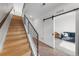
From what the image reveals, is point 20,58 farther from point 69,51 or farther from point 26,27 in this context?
point 69,51

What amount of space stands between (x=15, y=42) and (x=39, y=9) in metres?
0.84

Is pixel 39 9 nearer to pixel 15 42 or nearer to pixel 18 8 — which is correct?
pixel 18 8

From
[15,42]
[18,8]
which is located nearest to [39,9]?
[18,8]

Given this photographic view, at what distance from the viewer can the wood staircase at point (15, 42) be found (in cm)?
174

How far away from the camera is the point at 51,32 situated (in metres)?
1.86

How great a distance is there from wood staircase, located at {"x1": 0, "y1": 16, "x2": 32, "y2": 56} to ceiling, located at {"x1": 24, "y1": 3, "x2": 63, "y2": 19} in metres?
0.27

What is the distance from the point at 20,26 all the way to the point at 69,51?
1124 millimetres

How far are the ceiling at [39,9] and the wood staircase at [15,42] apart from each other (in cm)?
27

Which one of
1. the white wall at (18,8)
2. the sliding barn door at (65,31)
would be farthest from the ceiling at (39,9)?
the sliding barn door at (65,31)

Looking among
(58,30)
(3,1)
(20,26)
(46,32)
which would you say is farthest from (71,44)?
(3,1)

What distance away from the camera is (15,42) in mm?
1975

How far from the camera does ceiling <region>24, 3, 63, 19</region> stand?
1785 millimetres

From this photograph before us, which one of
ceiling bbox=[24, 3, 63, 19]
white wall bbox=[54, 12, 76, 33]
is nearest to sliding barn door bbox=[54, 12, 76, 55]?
white wall bbox=[54, 12, 76, 33]

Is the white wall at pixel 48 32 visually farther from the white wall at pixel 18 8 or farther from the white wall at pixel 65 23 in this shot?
the white wall at pixel 18 8
